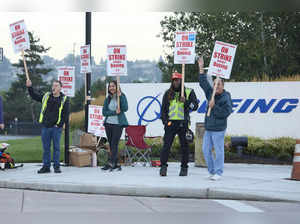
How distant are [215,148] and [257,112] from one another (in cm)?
904

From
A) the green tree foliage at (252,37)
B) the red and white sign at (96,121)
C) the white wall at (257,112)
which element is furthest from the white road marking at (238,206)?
the green tree foliage at (252,37)

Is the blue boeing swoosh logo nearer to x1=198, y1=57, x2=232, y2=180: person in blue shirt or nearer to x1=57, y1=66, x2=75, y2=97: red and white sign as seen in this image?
x1=57, y1=66, x2=75, y2=97: red and white sign

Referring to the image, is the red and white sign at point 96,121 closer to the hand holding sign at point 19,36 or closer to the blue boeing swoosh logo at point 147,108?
the hand holding sign at point 19,36

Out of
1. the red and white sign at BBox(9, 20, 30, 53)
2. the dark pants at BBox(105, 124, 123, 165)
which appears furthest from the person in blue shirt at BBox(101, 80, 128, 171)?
the red and white sign at BBox(9, 20, 30, 53)

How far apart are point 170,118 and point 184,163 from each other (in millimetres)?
996

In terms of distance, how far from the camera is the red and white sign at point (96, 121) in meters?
14.5

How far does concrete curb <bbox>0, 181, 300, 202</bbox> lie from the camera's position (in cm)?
961

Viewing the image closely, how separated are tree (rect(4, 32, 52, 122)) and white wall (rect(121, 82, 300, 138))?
249 ft

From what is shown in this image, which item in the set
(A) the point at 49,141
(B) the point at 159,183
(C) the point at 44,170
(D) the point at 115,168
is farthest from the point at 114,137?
(B) the point at 159,183

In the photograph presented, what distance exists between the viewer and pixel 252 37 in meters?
34.1

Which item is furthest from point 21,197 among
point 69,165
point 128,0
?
point 128,0

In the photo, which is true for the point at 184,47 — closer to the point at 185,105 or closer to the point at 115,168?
the point at 185,105

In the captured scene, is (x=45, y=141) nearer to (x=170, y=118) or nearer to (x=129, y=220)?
(x=170, y=118)

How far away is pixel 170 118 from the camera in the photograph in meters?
11.8
